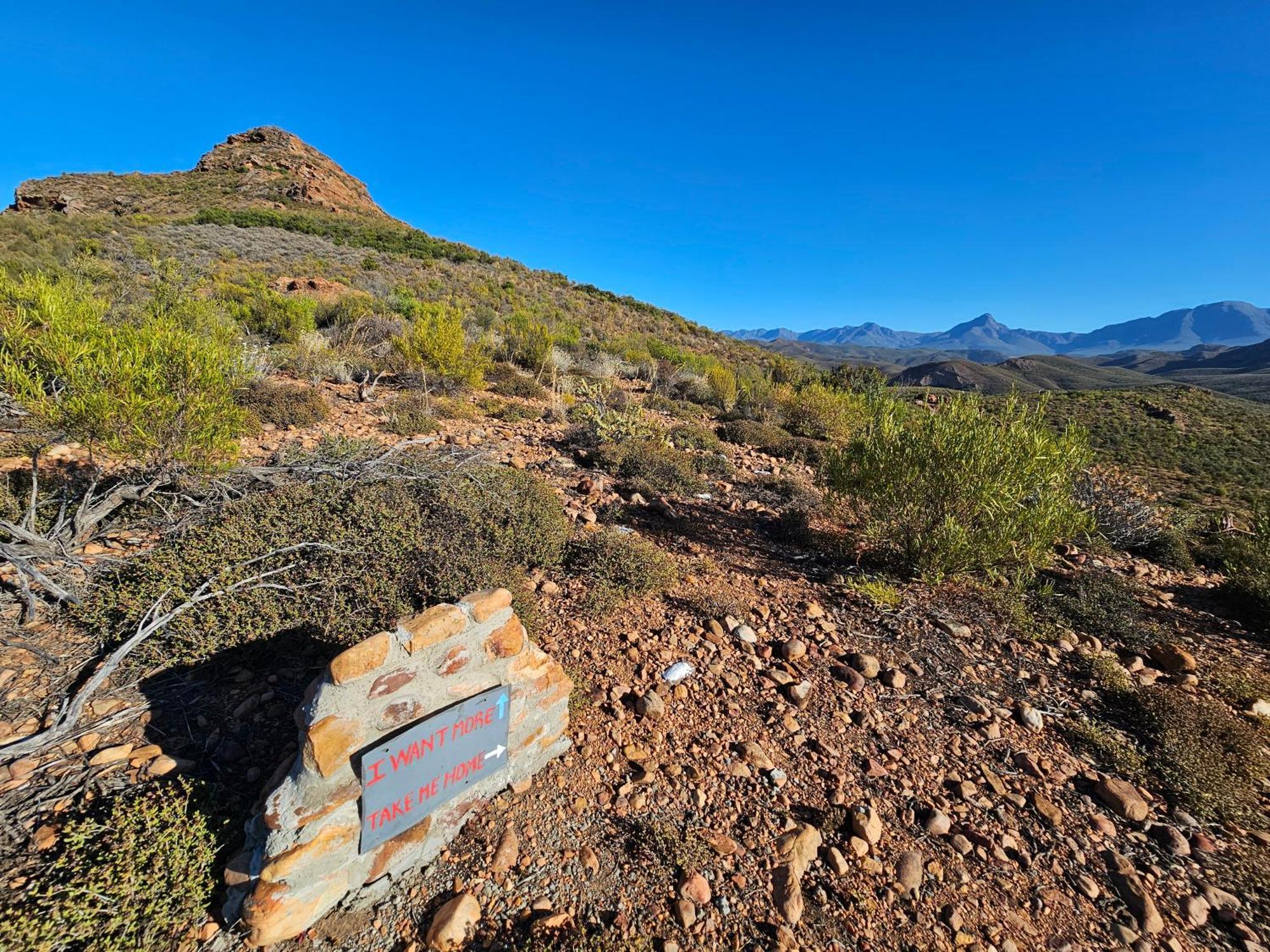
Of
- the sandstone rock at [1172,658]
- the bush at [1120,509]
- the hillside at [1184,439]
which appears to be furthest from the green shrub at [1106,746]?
the hillside at [1184,439]

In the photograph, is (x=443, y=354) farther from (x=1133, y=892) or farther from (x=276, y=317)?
(x=1133, y=892)

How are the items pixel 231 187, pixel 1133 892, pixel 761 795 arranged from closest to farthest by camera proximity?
pixel 1133 892, pixel 761 795, pixel 231 187

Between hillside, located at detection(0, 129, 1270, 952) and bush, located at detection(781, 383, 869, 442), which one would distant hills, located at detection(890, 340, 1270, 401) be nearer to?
bush, located at detection(781, 383, 869, 442)

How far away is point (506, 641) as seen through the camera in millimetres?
2172

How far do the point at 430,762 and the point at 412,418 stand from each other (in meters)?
5.22

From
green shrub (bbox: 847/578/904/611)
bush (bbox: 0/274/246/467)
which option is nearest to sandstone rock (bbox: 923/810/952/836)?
green shrub (bbox: 847/578/904/611)

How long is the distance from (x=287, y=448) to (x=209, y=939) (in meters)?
3.67

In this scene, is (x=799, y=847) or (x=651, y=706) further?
(x=651, y=706)

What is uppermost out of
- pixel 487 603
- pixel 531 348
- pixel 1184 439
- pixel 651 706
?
pixel 531 348

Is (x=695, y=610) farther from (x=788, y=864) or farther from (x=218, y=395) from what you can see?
(x=218, y=395)

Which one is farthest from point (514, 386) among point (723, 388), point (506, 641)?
point (506, 641)

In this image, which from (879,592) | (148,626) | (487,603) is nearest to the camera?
(487,603)

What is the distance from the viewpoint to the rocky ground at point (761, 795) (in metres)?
1.81

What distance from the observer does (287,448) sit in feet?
14.2
